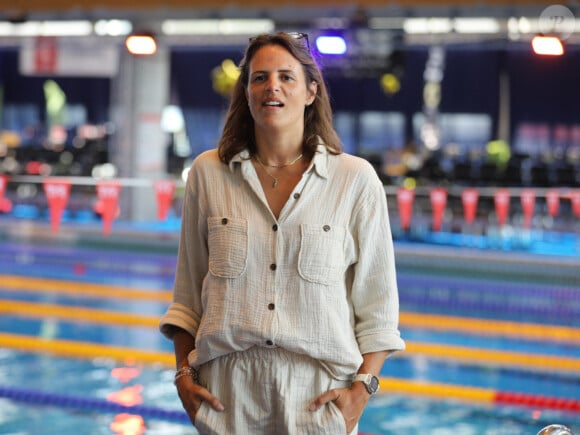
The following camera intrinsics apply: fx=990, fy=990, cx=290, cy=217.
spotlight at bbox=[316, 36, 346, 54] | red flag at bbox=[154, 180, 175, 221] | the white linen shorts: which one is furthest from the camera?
spotlight at bbox=[316, 36, 346, 54]

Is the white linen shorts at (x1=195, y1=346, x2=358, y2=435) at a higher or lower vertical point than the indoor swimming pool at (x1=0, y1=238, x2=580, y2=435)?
higher

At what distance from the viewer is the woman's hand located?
1716 millimetres

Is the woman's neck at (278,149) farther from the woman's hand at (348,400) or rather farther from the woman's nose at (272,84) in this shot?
the woman's hand at (348,400)

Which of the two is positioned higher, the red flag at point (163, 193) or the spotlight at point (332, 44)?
the spotlight at point (332, 44)

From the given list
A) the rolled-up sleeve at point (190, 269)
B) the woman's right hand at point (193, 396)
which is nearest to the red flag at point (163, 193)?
the rolled-up sleeve at point (190, 269)

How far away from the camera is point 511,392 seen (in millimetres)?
5262

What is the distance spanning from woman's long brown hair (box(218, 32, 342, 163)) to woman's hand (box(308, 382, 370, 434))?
1.41 ft

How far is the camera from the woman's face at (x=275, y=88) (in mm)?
1768

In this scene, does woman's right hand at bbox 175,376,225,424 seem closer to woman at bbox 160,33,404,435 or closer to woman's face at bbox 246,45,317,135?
woman at bbox 160,33,404,435

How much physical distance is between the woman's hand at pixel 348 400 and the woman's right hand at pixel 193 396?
0.17 meters

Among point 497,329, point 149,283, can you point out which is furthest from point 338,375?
point 149,283

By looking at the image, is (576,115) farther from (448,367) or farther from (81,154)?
(448,367)

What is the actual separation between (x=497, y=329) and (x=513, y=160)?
33.0 feet

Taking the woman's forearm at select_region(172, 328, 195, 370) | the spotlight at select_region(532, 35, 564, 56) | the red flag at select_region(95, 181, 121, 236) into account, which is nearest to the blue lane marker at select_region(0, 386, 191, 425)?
the woman's forearm at select_region(172, 328, 195, 370)
